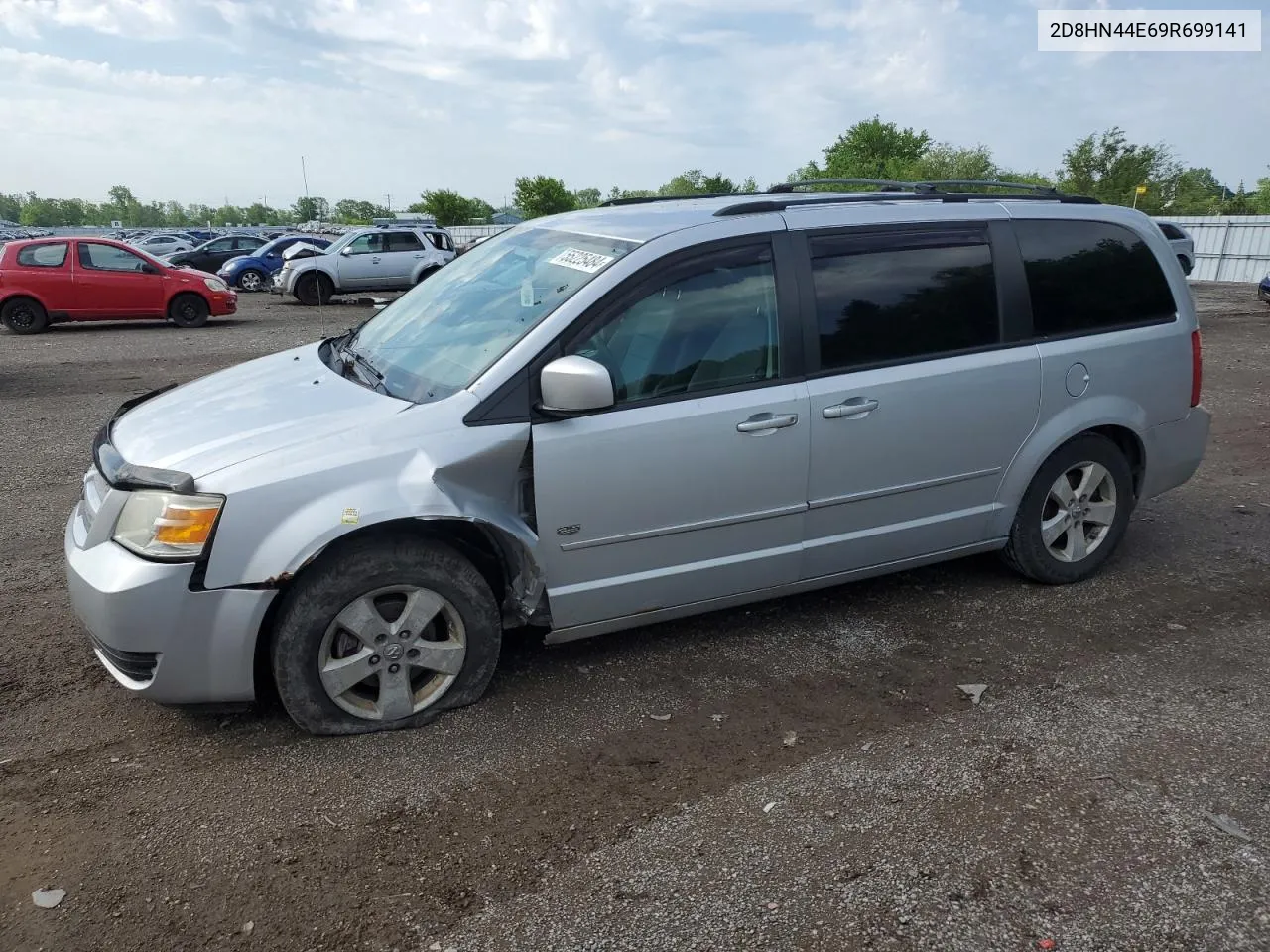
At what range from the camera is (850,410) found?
4059 mm

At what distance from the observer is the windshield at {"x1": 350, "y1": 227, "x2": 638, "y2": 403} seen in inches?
148

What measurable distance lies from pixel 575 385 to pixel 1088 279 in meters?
2.79

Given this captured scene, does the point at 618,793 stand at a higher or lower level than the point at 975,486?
lower

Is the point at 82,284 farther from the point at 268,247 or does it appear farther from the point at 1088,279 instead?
the point at 1088,279

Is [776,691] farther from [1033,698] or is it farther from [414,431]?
[414,431]

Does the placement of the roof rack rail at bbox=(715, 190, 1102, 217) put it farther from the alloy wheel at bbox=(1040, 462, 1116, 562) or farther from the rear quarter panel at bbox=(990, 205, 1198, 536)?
the alloy wheel at bbox=(1040, 462, 1116, 562)

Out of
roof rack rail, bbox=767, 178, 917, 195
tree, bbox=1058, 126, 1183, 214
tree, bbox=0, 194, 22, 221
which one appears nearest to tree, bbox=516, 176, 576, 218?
tree, bbox=1058, 126, 1183, 214

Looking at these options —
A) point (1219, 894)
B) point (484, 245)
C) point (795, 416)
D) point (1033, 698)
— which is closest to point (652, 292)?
point (795, 416)

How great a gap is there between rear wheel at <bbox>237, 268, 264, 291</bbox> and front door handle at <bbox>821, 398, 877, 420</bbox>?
934 inches

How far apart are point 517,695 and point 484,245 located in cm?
220

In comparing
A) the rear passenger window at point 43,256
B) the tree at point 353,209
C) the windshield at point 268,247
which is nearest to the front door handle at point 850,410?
the rear passenger window at point 43,256

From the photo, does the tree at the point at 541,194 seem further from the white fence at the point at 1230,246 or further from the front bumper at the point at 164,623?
the front bumper at the point at 164,623

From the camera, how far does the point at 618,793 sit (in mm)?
3230

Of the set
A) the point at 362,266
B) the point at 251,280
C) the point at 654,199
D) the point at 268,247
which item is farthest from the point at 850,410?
the point at 268,247
